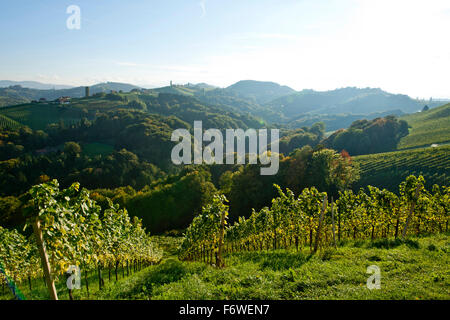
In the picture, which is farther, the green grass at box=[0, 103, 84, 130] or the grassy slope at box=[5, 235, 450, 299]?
the green grass at box=[0, 103, 84, 130]

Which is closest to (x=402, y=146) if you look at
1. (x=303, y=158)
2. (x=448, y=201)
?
(x=303, y=158)

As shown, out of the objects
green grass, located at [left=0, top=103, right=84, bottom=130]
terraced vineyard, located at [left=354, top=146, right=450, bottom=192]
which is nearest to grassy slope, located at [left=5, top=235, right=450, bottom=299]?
terraced vineyard, located at [left=354, top=146, right=450, bottom=192]

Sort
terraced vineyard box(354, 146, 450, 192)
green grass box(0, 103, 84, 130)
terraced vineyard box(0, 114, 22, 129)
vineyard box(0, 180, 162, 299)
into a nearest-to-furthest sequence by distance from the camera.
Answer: vineyard box(0, 180, 162, 299), terraced vineyard box(354, 146, 450, 192), terraced vineyard box(0, 114, 22, 129), green grass box(0, 103, 84, 130)

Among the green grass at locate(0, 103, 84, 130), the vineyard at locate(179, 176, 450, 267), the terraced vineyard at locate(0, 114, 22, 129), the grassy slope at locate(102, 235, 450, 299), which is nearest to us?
the grassy slope at locate(102, 235, 450, 299)

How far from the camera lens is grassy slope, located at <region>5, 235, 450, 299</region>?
27.4 feet

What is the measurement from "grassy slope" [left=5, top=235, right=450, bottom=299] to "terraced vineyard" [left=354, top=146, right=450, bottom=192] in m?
48.5

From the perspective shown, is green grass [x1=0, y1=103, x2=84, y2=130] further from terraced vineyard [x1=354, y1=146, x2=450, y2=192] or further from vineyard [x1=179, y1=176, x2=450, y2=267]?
terraced vineyard [x1=354, y1=146, x2=450, y2=192]

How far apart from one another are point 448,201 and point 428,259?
46.3 feet

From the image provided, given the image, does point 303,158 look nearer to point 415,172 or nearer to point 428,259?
point 415,172

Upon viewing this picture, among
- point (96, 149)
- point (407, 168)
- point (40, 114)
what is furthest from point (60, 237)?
point (40, 114)

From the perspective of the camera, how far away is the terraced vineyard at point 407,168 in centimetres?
5038

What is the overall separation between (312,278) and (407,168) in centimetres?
6280

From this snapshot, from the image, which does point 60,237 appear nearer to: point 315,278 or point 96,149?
point 315,278

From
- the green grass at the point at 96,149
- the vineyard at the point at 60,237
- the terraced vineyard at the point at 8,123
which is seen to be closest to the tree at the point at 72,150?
the green grass at the point at 96,149
